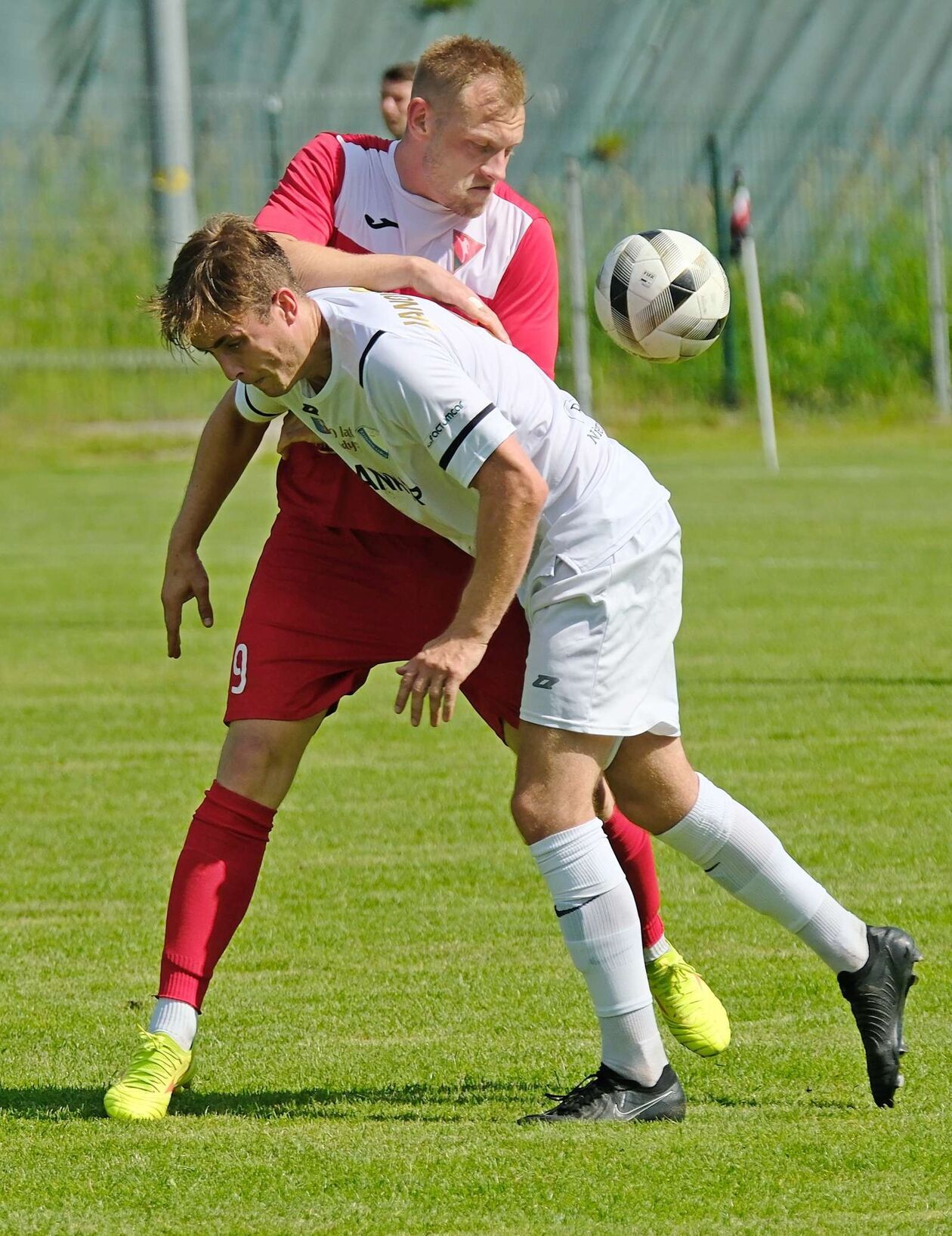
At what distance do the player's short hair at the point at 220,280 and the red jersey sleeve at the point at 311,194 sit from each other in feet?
2.17

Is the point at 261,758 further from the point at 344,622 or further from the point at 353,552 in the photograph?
the point at 353,552

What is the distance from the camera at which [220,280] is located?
13.2 ft

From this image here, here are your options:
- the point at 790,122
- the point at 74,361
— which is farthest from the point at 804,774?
the point at 790,122

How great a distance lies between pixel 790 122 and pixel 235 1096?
25.3 metres

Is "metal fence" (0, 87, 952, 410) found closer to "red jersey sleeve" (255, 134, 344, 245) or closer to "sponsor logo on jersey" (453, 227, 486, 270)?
"red jersey sleeve" (255, 134, 344, 245)

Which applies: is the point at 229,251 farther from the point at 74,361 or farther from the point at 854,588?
the point at 74,361

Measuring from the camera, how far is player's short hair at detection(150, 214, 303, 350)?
13.1 feet

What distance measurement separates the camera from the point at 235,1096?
4453 mm

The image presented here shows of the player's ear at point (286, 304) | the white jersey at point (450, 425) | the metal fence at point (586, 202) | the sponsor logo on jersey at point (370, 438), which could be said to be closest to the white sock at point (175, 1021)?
the white jersey at point (450, 425)

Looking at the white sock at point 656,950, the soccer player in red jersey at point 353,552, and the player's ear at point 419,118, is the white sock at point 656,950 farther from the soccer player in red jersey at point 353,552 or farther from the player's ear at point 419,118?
the player's ear at point 419,118

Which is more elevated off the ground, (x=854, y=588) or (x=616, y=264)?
(x=616, y=264)

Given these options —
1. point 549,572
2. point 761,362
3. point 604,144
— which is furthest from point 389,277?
point 604,144

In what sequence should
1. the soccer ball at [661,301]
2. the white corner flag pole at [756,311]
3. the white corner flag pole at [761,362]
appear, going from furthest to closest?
the white corner flag pole at [761,362]
the white corner flag pole at [756,311]
the soccer ball at [661,301]

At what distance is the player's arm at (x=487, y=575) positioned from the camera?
157 inches
